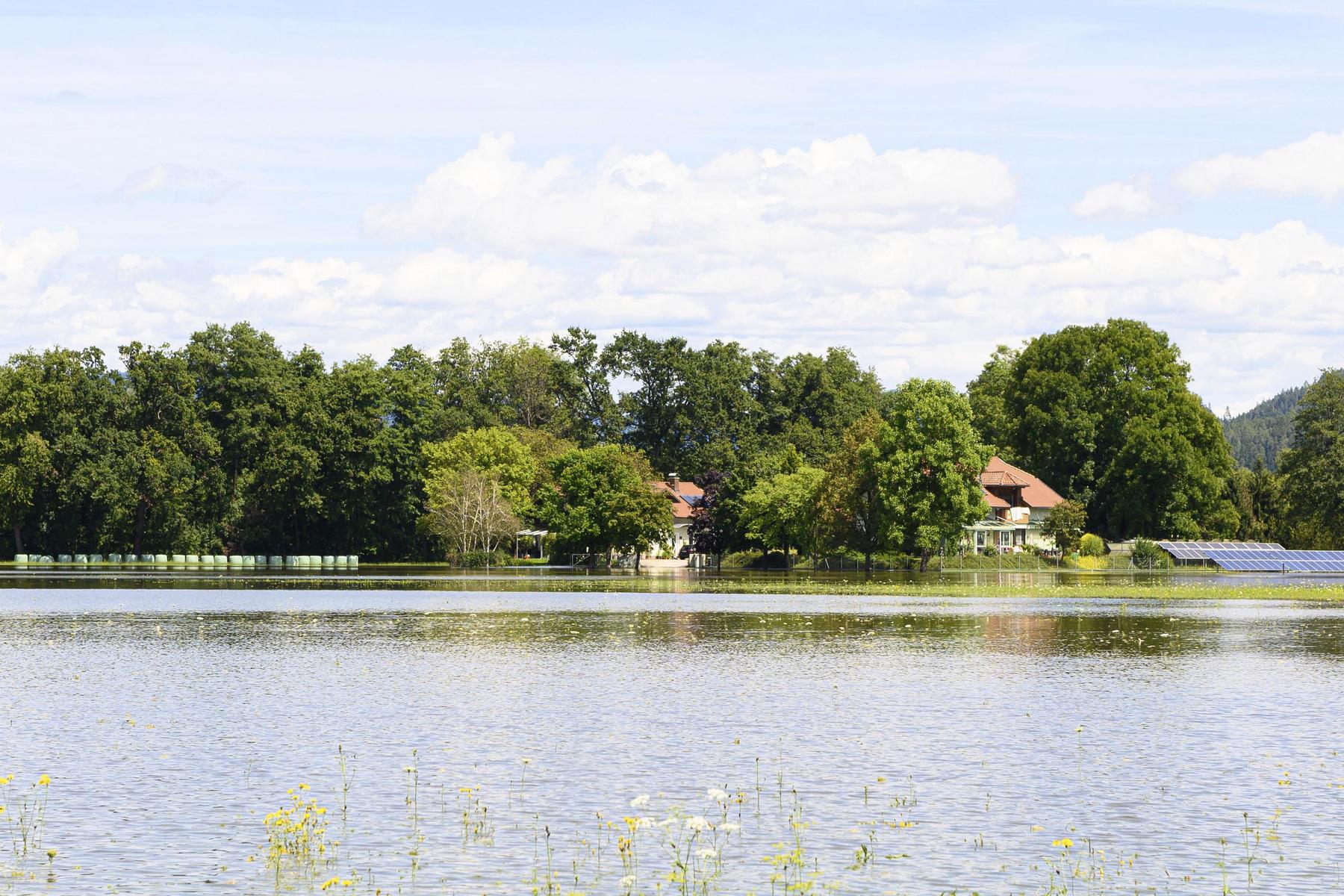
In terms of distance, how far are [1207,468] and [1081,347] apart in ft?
49.3

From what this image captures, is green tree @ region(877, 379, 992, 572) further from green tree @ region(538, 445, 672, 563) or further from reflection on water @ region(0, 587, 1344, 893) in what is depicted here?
reflection on water @ region(0, 587, 1344, 893)

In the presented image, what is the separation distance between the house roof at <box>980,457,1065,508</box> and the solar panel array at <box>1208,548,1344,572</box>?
56.0 ft

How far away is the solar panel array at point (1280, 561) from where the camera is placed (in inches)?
5020

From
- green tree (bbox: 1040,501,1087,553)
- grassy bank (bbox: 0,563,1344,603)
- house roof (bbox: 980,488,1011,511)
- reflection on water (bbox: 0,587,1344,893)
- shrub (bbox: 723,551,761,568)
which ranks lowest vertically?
reflection on water (bbox: 0,587,1344,893)

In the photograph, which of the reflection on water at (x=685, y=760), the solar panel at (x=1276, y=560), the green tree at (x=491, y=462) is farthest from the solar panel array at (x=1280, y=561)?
the reflection on water at (x=685, y=760)

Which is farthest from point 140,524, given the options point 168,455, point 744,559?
point 744,559

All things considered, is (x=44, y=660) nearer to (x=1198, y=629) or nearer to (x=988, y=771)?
(x=988, y=771)

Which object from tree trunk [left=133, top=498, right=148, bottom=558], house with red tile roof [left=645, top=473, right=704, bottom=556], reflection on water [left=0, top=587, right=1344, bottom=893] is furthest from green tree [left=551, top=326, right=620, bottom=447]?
reflection on water [left=0, top=587, right=1344, bottom=893]

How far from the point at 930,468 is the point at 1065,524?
2351cm

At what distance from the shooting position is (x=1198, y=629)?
52562 millimetres

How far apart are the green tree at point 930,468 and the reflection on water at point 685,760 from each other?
6628cm

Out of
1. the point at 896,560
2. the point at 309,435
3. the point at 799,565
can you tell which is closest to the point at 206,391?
the point at 309,435

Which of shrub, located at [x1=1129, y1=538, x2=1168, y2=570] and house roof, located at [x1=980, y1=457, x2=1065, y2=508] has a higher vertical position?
house roof, located at [x1=980, y1=457, x2=1065, y2=508]

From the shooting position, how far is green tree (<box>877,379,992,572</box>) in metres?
113
